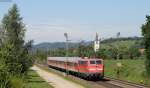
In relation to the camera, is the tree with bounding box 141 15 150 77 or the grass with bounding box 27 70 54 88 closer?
the grass with bounding box 27 70 54 88

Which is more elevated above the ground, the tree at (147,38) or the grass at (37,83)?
the tree at (147,38)

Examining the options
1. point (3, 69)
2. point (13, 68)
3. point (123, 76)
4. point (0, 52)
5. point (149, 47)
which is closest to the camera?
point (3, 69)

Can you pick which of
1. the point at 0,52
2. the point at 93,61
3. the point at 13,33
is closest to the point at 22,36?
the point at 13,33

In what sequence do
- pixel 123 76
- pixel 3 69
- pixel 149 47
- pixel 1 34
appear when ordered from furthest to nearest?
1. pixel 123 76
2. pixel 149 47
3. pixel 1 34
4. pixel 3 69

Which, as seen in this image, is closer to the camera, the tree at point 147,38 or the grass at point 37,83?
Answer: the grass at point 37,83

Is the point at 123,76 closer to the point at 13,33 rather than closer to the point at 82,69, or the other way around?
the point at 82,69

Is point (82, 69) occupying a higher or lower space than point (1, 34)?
lower

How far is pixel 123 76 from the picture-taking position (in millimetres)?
70625

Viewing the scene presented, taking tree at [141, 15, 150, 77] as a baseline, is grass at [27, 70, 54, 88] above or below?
below

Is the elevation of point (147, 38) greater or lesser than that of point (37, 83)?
greater

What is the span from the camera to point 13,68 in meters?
35.2

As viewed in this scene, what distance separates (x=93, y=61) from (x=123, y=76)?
11.5 meters

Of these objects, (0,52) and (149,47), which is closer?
(0,52)

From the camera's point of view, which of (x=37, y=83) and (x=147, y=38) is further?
(x=147, y=38)
